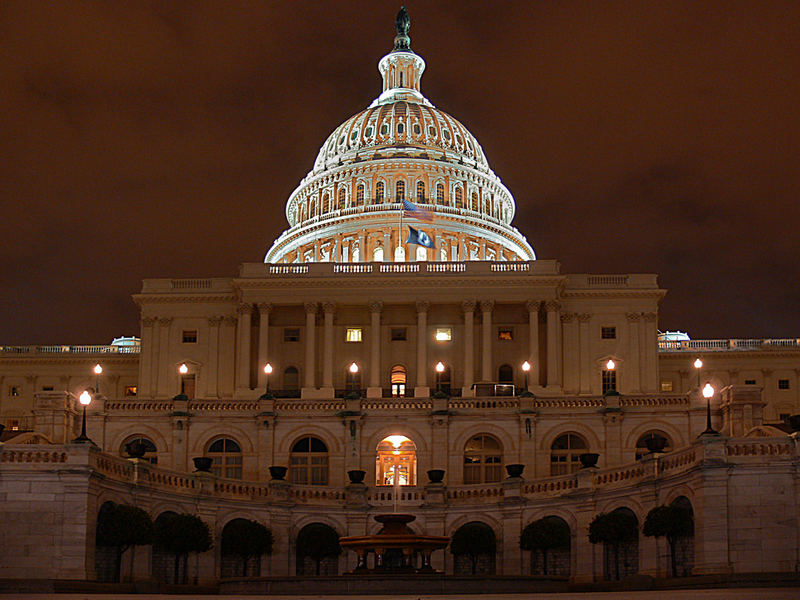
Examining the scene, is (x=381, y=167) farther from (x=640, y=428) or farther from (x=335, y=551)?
(x=335, y=551)

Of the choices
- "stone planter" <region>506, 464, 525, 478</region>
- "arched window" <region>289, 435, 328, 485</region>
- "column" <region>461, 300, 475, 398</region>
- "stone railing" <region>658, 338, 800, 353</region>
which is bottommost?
"stone planter" <region>506, 464, 525, 478</region>

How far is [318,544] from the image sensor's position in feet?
197

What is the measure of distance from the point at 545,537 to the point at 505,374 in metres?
48.4

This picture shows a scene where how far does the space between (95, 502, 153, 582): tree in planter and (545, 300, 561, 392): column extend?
5481 centimetres

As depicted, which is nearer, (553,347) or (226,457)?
(226,457)

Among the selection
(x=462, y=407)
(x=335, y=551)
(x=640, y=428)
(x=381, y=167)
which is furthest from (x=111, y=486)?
(x=381, y=167)

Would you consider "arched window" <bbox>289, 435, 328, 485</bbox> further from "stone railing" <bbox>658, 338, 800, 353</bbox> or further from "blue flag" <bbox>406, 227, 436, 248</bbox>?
"stone railing" <bbox>658, 338, 800, 353</bbox>

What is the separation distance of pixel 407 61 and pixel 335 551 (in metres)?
116

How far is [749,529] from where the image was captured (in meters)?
46.6

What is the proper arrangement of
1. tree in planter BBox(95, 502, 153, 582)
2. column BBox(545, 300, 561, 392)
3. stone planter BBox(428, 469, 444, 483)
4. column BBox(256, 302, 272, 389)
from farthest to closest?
column BBox(256, 302, 272, 389), column BBox(545, 300, 561, 392), stone planter BBox(428, 469, 444, 483), tree in planter BBox(95, 502, 153, 582)

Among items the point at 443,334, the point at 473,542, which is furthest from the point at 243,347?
the point at 473,542

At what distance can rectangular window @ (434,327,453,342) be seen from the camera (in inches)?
4195

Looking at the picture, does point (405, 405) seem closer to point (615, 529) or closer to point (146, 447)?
point (146, 447)

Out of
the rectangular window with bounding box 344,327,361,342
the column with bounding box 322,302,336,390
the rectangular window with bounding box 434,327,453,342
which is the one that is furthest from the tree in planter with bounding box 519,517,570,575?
the rectangular window with bounding box 344,327,361,342
